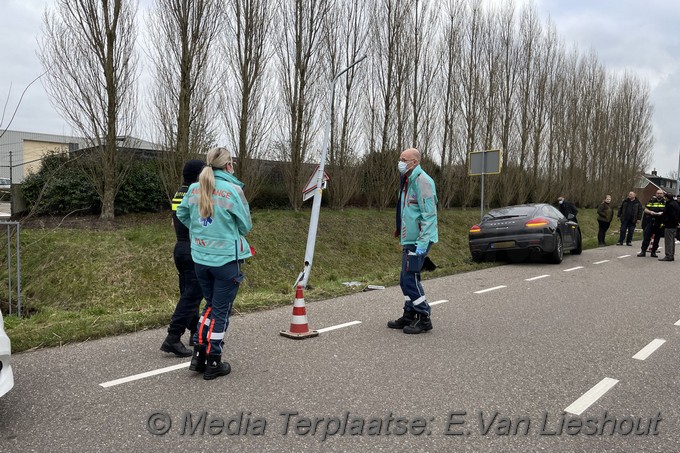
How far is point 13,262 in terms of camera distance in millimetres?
10961

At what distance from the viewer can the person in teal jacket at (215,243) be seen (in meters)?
4.10

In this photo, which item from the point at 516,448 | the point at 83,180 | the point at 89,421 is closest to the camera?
the point at 516,448

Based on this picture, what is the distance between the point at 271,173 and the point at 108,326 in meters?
11.8

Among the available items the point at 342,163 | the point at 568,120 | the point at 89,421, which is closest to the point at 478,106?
the point at 342,163

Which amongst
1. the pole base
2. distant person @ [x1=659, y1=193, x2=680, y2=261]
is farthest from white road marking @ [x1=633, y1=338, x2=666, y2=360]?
distant person @ [x1=659, y1=193, x2=680, y2=261]

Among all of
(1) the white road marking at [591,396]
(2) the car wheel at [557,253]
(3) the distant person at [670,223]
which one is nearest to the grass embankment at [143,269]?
(2) the car wheel at [557,253]

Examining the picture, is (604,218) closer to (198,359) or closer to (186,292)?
(186,292)

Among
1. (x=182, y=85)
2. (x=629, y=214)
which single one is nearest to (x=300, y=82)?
(x=182, y=85)

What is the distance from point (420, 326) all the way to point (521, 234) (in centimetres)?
721

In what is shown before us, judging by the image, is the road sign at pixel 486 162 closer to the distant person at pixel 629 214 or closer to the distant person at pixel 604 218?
the distant person at pixel 604 218

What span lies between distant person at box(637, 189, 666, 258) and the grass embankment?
3.63m

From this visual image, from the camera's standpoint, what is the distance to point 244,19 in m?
15.7

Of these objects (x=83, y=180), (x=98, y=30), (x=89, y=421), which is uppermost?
(x=98, y=30)

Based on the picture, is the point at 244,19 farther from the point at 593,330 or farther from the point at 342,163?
the point at 593,330
